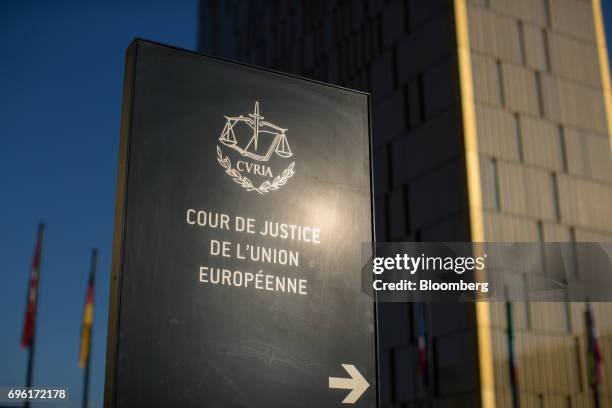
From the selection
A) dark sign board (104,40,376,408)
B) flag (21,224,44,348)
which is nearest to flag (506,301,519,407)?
flag (21,224,44,348)

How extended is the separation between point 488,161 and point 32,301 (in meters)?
18.4

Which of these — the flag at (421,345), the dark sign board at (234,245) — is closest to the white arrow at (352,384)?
the dark sign board at (234,245)

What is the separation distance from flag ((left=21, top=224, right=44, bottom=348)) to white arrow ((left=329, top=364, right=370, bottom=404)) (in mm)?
19557

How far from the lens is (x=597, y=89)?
117ft

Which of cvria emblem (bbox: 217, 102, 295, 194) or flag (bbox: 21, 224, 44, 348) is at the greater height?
flag (bbox: 21, 224, 44, 348)

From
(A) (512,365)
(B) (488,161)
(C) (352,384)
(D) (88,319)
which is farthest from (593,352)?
(C) (352,384)

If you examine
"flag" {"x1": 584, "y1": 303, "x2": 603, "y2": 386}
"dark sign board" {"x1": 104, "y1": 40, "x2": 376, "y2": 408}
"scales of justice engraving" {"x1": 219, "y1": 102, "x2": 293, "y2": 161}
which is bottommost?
"dark sign board" {"x1": 104, "y1": 40, "x2": 376, "y2": 408}

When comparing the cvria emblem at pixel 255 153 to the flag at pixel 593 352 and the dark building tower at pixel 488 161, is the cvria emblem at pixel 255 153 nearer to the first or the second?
the dark building tower at pixel 488 161

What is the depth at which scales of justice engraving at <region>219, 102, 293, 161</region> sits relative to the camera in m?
4.80

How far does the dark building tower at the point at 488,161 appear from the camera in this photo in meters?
29.6

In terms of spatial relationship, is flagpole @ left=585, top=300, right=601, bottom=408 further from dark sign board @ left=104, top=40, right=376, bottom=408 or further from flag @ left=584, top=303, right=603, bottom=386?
dark sign board @ left=104, top=40, right=376, bottom=408

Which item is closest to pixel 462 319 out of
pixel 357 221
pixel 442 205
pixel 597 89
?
pixel 442 205

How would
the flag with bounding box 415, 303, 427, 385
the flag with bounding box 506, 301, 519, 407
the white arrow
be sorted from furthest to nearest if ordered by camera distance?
the flag with bounding box 415, 303, 427, 385 < the flag with bounding box 506, 301, 519, 407 < the white arrow

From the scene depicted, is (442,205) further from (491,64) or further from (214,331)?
(214,331)
